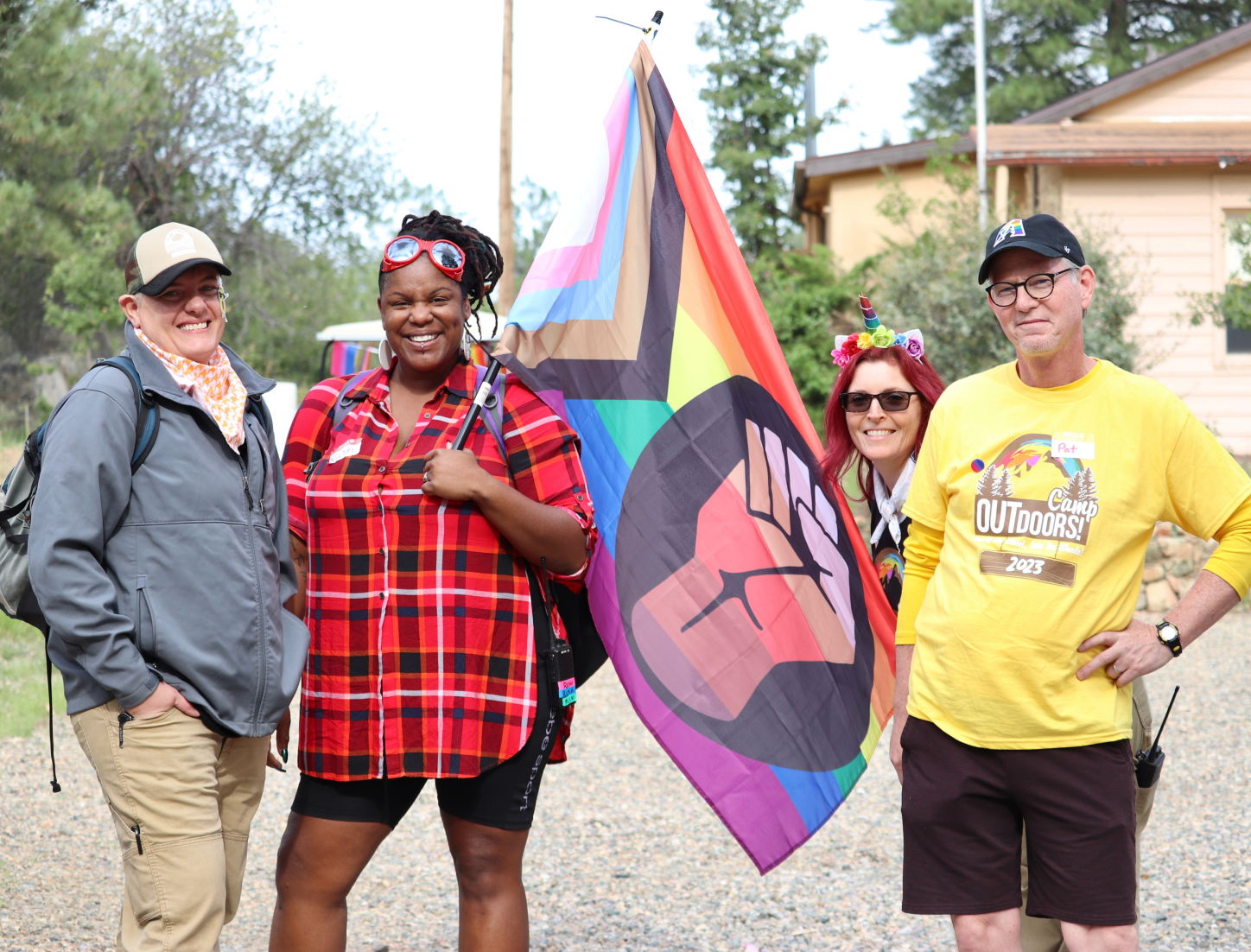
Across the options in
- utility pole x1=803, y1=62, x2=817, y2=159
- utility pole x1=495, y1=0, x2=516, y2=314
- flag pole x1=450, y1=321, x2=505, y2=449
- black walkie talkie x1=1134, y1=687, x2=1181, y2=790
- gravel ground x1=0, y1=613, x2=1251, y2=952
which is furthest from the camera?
utility pole x1=803, y1=62, x2=817, y2=159

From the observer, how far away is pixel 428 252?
2.84 metres

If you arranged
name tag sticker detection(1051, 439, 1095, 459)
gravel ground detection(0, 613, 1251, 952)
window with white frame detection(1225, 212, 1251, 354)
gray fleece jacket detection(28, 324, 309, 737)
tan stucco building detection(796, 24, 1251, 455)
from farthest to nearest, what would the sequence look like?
tan stucco building detection(796, 24, 1251, 455), window with white frame detection(1225, 212, 1251, 354), gravel ground detection(0, 613, 1251, 952), name tag sticker detection(1051, 439, 1095, 459), gray fleece jacket detection(28, 324, 309, 737)

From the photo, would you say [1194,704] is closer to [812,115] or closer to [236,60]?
[812,115]

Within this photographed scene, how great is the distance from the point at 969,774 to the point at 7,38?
11.9 metres

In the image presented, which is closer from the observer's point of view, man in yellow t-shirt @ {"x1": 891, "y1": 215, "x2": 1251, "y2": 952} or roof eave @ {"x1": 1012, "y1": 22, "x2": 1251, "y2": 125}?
man in yellow t-shirt @ {"x1": 891, "y1": 215, "x2": 1251, "y2": 952}

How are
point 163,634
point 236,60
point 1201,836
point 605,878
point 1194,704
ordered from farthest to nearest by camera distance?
point 236,60, point 1194,704, point 1201,836, point 605,878, point 163,634

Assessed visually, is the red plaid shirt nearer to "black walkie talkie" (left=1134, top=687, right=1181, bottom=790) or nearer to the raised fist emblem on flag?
the raised fist emblem on flag

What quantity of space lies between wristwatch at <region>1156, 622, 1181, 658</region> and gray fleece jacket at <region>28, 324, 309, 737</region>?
1.88 metres

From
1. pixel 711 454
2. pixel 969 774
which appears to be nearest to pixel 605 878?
pixel 711 454

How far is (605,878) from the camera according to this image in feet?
16.3

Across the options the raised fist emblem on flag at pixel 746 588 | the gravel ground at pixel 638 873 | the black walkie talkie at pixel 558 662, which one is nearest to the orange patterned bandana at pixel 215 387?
the black walkie talkie at pixel 558 662

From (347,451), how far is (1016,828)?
5.66 ft

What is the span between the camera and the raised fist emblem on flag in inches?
132

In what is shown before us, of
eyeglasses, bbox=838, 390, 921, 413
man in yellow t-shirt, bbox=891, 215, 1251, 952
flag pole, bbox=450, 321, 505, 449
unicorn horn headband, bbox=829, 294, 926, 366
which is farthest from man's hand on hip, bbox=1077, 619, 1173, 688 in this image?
flag pole, bbox=450, 321, 505, 449
